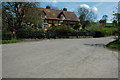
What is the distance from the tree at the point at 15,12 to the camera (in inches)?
918

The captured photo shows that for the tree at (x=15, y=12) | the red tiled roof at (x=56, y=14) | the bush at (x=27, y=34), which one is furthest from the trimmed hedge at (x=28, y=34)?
the red tiled roof at (x=56, y=14)

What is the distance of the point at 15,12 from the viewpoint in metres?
24.4

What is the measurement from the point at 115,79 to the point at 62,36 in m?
26.2

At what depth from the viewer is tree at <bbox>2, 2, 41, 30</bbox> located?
2333cm

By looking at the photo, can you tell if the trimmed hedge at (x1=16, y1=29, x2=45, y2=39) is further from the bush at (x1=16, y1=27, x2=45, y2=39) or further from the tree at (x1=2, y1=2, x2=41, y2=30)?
the tree at (x1=2, y1=2, x2=41, y2=30)


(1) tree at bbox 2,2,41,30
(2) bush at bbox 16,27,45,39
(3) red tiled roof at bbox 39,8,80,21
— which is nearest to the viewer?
(1) tree at bbox 2,2,41,30

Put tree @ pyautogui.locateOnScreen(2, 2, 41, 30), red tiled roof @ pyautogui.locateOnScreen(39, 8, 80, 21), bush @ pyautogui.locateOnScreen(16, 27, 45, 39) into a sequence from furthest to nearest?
red tiled roof @ pyautogui.locateOnScreen(39, 8, 80, 21)
bush @ pyautogui.locateOnScreen(16, 27, 45, 39)
tree @ pyautogui.locateOnScreen(2, 2, 41, 30)

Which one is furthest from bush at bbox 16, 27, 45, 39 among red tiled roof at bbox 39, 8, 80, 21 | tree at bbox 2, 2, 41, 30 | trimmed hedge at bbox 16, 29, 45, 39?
red tiled roof at bbox 39, 8, 80, 21

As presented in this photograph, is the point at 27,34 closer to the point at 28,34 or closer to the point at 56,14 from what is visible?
the point at 28,34

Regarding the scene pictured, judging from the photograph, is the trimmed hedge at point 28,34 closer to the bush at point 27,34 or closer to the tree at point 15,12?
the bush at point 27,34

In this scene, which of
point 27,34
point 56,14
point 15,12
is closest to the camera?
point 15,12

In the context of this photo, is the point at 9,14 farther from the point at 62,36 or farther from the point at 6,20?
the point at 62,36

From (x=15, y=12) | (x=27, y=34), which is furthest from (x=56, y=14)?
(x=27, y=34)

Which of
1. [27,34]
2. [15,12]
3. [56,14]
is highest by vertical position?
[56,14]
